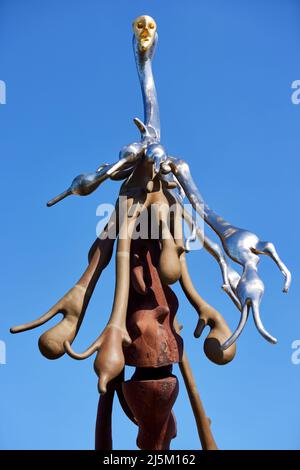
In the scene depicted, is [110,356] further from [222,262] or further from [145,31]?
[145,31]

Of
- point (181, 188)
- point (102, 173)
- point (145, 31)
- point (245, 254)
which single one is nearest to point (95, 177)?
point (102, 173)

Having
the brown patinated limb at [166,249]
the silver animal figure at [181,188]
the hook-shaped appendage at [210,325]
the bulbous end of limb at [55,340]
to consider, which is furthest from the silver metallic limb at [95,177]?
the bulbous end of limb at [55,340]

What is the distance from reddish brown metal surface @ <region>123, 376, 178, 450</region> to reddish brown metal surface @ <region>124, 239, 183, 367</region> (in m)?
0.15

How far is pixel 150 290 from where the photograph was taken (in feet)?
15.0

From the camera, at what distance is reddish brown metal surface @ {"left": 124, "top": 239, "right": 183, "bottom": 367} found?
432 centimetres

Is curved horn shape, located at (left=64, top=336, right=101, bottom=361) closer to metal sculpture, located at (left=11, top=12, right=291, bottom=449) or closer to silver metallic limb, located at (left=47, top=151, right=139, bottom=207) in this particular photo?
metal sculpture, located at (left=11, top=12, right=291, bottom=449)

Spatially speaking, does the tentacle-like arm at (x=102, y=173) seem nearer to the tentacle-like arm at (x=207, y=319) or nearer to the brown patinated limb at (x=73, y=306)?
the brown patinated limb at (x=73, y=306)

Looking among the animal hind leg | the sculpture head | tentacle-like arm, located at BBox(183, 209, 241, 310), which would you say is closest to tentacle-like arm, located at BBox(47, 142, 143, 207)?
tentacle-like arm, located at BBox(183, 209, 241, 310)

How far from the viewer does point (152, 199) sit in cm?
484

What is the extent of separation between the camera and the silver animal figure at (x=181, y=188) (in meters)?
3.98
